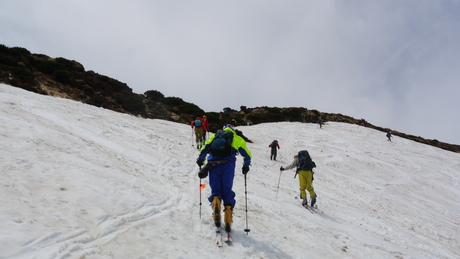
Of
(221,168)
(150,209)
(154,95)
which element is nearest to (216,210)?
(221,168)

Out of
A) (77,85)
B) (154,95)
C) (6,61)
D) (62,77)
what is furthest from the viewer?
(154,95)

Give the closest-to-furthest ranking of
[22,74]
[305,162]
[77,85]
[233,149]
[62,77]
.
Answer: [233,149] → [305,162] → [22,74] → [62,77] → [77,85]

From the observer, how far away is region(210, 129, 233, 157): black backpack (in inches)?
209

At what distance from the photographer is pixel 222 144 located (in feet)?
17.5

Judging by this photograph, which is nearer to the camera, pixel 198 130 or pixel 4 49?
pixel 198 130

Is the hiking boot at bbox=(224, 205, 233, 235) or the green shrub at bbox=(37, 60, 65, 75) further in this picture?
the green shrub at bbox=(37, 60, 65, 75)

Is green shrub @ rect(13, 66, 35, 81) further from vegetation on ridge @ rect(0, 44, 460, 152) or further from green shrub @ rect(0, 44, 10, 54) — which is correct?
green shrub @ rect(0, 44, 10, 54)

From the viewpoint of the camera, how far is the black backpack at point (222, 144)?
5.30m

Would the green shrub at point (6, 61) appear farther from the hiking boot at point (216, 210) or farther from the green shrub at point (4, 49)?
the hiking boot at point (216, 210)

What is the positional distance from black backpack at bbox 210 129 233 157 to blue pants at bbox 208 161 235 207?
255 mm

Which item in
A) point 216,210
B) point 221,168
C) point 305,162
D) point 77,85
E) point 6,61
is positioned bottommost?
point 216,210

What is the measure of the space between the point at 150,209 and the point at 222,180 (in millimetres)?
1680

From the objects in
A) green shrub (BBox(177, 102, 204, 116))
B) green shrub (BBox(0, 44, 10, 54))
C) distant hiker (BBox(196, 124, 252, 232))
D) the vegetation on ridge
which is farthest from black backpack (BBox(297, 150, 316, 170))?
green shrub (BBox(0, 44, 10, 54))

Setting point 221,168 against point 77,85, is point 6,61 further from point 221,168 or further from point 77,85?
point 221,168
